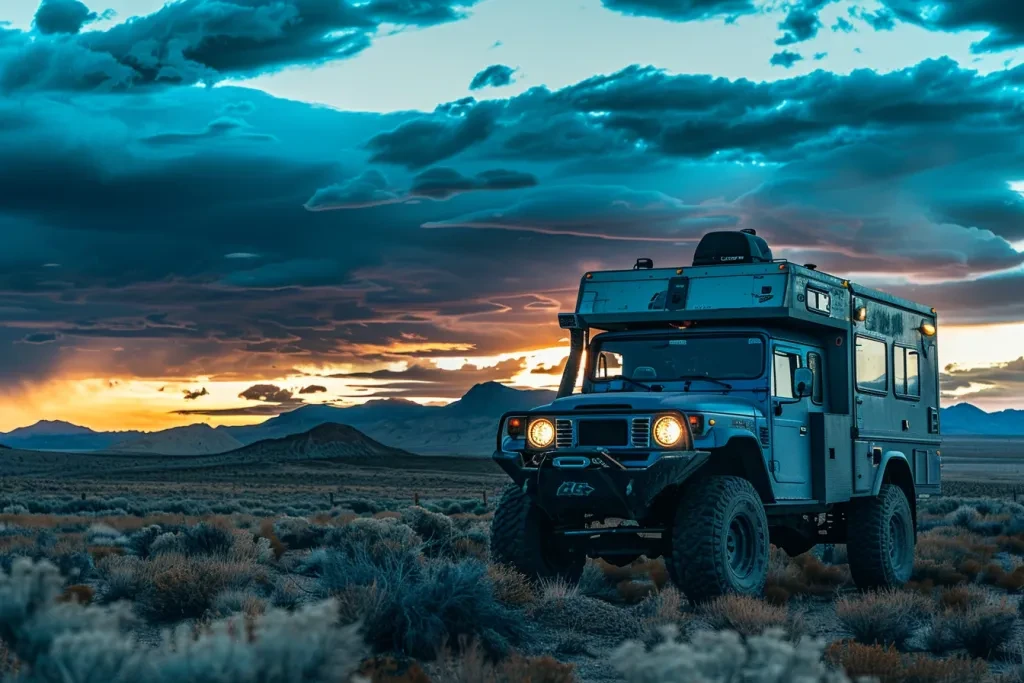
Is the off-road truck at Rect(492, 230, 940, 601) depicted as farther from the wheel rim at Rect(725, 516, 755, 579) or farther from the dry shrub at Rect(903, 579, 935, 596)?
the dry shrub at Rect(903, 579, 935, 596)

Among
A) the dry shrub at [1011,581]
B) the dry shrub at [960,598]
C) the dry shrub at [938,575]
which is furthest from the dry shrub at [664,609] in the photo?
the dry shrub at [1011,581]

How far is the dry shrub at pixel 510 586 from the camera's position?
40.8 feet

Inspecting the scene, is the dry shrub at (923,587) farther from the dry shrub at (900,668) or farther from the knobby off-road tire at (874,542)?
the dry shrub at (900,668)

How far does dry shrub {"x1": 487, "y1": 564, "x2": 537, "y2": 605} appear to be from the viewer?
40.8 feet

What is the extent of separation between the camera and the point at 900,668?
9.18 meters

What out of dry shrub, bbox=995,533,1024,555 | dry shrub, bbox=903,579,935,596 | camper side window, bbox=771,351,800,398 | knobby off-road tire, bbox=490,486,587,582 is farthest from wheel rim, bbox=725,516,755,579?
dry shrub, bbox=995,533,1024,555

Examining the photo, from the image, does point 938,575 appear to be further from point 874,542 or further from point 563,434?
point 563,434

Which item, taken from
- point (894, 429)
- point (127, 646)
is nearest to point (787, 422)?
point (894, 429)

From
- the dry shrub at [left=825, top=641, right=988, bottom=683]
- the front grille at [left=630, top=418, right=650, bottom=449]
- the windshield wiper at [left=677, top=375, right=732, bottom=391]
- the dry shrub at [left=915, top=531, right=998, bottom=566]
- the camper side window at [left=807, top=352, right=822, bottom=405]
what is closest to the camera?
the dry shrub at [left=825, top=641, right=988, bottom=683]

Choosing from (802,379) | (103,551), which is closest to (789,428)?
(802,379)

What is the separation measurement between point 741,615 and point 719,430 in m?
2.02

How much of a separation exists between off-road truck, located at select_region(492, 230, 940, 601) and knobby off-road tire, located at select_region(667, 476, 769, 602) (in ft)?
0.05

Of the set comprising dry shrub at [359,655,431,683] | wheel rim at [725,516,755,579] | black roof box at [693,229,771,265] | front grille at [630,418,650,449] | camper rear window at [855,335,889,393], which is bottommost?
dry shrub at [359,655,431,683]

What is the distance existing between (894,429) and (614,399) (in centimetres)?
580
